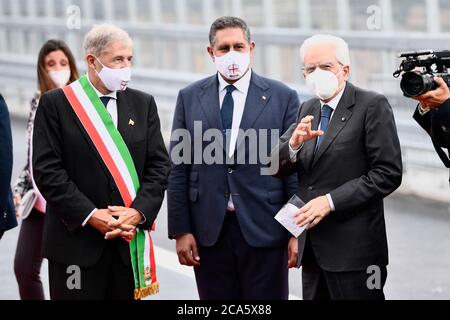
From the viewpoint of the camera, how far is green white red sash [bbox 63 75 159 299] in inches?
253

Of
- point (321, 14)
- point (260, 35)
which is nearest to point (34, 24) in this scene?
point (321, 14)

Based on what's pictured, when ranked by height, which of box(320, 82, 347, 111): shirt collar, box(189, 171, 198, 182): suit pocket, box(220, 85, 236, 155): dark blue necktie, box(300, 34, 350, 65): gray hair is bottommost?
box(189, 171, 198, 182): suit pocket

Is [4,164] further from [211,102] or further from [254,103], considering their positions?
[254,103]

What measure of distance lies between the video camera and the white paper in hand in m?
0.88

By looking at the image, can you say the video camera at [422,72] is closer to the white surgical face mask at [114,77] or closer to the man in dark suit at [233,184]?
the man in dark suit at [233,184]

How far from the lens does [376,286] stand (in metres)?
6.33

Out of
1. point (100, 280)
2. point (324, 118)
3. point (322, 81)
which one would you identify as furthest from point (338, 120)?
point (100, 280)

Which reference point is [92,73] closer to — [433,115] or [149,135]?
[149,135]

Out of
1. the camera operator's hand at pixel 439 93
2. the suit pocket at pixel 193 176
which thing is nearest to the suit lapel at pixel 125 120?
the suit pocket at pixel 193 176

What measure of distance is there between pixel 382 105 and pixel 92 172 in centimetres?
152

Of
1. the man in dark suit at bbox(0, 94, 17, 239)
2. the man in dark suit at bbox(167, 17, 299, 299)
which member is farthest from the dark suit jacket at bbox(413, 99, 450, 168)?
the man in dark suit at bbox(0, 94, 17, 239)

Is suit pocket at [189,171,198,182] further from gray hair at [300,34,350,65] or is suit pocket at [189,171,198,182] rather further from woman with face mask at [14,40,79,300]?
woman with face mask at [14,40,79,300]
